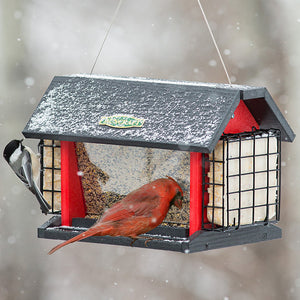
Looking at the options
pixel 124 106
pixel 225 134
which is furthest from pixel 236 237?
pixel 124 106

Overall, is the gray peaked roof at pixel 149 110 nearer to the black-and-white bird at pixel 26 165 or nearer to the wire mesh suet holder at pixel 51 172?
the wire mesh suet holder at pixel 51 172

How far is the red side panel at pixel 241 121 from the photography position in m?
3.90

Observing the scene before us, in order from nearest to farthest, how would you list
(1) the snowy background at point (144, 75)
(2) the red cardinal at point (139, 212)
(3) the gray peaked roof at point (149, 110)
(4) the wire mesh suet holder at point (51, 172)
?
(3) the gray peaked roof at point (149, 110) → (2) the red cardinal at point (139, 212) → (4) the wire mesh suet holder at point (51, 172) → (1) the snowy background at point (144, 75)

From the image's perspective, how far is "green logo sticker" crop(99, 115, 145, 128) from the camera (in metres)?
3.63

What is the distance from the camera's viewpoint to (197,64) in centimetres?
686

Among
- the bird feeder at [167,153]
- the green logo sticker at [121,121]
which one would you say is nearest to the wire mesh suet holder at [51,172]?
the bird feeder at [167,153]

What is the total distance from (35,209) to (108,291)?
119 centimetres

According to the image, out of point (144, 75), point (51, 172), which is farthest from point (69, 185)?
point (144, 75)

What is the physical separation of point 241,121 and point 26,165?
1.17 metres

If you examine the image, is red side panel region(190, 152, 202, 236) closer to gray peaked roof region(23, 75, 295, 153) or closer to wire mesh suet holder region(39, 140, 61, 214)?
gray peaked roof region(23, 75, 295, 153)

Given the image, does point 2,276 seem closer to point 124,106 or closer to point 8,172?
point 8,172

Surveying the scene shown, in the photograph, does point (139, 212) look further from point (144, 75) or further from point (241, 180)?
point (144, 75)

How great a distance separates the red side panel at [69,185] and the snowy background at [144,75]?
115 inches

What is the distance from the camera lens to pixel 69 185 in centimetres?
398
